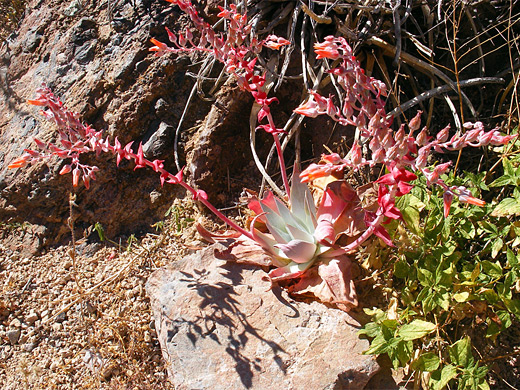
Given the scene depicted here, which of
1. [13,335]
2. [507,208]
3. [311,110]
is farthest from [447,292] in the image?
[13,335]

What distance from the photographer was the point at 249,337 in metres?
2.00

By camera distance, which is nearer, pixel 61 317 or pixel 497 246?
pixel 497 246

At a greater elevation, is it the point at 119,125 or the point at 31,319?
the point at 119,125

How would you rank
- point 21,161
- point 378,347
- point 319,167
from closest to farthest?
1. point 319,167
2. point 21,161
3. point 378,347

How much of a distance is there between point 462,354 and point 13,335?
7.18 feet

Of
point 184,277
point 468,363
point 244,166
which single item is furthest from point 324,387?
point 244,166

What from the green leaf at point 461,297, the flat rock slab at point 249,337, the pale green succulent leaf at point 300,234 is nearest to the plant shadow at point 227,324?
the flat rock slab at point 249,337

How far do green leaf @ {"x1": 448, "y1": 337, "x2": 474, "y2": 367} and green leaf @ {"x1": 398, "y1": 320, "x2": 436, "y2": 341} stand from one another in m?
0.11

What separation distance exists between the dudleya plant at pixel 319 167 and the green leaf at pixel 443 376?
412 mm

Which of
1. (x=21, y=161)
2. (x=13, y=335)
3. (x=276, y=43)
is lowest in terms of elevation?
(x=13, y=335)

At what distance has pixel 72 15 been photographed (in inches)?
136

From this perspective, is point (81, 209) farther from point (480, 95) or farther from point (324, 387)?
point (480, 95)

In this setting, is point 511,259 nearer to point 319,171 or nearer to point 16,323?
point 319,171

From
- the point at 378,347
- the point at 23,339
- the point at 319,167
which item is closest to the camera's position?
the point at 319,167
